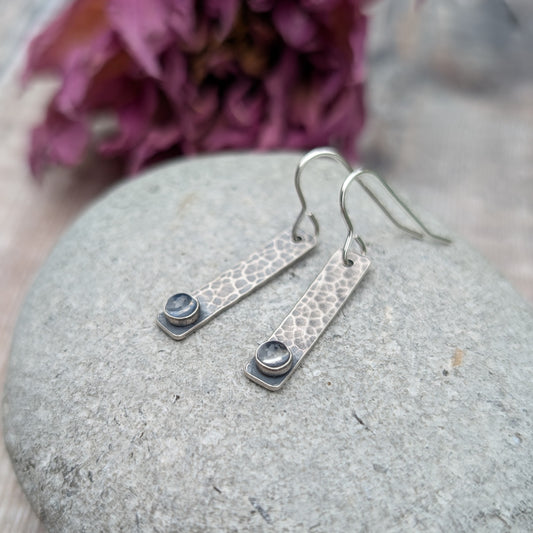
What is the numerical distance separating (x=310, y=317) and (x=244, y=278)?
10cm

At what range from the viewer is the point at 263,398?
64 cm

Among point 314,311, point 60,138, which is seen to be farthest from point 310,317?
point 60,138

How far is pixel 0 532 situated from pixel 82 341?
0.91 ft

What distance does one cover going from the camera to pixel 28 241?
1170mm

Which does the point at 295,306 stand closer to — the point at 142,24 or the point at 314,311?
the point at 314,311

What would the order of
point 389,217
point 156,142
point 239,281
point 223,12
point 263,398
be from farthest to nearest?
point 156,142
point 223,12
point 389,217
point 239,281
point 263,398

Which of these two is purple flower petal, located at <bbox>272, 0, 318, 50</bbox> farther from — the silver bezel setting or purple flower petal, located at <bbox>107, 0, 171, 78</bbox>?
the silver bezel setting

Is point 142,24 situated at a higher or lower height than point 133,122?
higher

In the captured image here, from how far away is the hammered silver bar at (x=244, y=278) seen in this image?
0.71 meters

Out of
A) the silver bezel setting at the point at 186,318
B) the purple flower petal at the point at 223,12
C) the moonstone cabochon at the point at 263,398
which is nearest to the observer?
the moonstone cabochon at the point at 263,398

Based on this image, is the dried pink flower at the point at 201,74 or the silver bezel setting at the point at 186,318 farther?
the dried pink flower at the point at 201,74

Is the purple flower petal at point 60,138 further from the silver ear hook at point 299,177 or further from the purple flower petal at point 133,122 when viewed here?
the silver ear hook at point 299,177

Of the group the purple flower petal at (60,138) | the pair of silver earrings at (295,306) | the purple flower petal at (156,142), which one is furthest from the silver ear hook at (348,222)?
the purple flower petal at (60,138)

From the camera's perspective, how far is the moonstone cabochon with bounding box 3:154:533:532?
588mm
